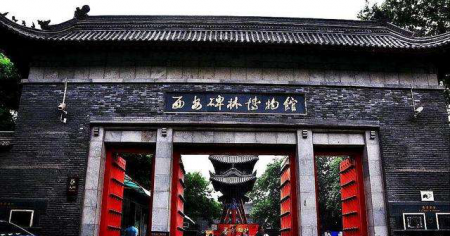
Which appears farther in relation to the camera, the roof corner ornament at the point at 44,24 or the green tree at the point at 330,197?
the green tree at the point at 330,197

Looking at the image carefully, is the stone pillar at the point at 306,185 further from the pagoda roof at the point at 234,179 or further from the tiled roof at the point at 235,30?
the pagoda roof at the point at 234,179

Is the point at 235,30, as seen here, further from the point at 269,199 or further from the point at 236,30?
the point at 269,199

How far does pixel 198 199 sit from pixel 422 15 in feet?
80.9

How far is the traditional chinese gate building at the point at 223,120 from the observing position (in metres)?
8.29

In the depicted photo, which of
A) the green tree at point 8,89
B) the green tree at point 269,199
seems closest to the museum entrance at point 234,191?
the green tree at point 269,199

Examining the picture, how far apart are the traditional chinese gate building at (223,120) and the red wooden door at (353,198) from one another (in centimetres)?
5

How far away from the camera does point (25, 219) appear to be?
316 inches

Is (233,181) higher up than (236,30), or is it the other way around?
(236,30)

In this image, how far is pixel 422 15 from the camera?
583 inches

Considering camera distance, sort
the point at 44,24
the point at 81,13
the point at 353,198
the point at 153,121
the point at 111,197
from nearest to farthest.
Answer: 1. the point at 153,121
2. the point at 111,197
3. the point at 353,198
4. the point at 44,24
5. the point at 81,13

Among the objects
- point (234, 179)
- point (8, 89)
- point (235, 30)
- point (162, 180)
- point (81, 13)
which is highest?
point (81, 13)

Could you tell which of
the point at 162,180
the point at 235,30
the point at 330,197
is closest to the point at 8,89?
the point at 162,180

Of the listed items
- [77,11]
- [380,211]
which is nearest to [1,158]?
[77,11]

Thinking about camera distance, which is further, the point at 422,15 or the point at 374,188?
the point at 422,15
